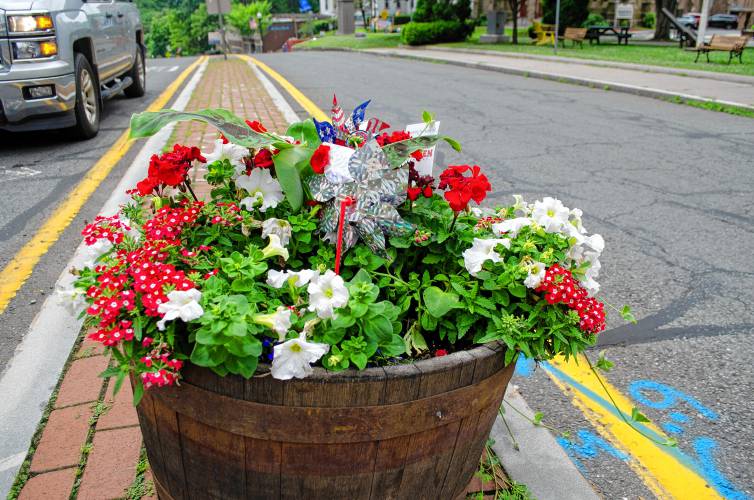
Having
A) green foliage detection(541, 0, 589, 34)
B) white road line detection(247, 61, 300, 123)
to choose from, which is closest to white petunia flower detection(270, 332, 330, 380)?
white road line detection(247, 61, 300, 123)

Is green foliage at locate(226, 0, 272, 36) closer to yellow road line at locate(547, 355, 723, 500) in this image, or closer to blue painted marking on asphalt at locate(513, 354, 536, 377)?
blue painted marking on asphalt at locate(513, 354, 536, 377)

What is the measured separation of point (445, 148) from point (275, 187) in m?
5.02

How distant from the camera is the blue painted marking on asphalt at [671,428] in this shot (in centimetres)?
245

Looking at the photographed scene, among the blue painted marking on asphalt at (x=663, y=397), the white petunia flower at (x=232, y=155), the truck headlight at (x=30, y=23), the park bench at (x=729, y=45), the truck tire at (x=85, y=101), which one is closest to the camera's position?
the white petunia flower at (x=232, y=155)

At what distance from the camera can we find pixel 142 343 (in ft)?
4.70

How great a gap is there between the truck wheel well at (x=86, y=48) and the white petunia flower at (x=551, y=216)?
20.7ft

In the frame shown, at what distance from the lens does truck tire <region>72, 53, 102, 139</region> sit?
646cm

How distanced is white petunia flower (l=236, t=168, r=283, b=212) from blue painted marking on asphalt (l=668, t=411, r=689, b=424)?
1836 mm

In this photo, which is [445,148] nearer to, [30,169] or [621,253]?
[621,253]

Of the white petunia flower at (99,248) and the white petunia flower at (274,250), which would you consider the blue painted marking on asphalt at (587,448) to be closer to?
the white petunia flower at (274,250)

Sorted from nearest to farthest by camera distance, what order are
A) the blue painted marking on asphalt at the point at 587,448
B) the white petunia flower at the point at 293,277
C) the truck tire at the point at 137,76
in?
the white petunia flower at the point at 293,277 → the blue painted marking on asphalt at the point at 587,448 → the truck tire at the point at 137,76

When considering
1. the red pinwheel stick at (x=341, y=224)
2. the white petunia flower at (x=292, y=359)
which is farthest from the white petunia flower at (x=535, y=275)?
the white petunia flower at (x=292, y=359)


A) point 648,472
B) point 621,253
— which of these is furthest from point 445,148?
point 648,472

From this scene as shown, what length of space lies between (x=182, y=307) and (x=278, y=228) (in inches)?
18.2
